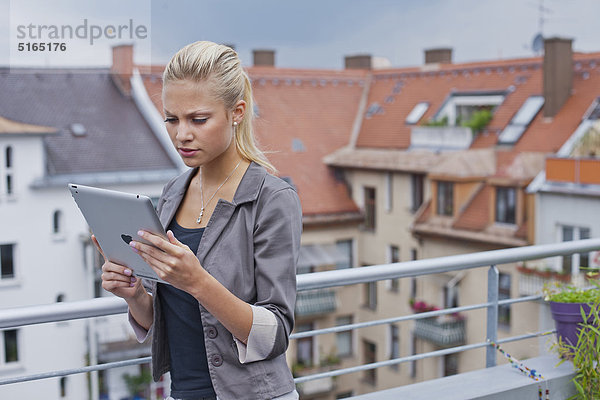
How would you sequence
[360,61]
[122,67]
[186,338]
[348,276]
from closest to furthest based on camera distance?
[186,338] < [348,276] < [122,67] < [360,61]

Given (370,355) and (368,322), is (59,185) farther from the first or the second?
(368,322)

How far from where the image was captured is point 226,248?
1327mm

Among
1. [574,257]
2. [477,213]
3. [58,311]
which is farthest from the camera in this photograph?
[477,213]

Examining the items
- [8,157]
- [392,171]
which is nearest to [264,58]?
[392,171]

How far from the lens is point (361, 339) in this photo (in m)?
21.0

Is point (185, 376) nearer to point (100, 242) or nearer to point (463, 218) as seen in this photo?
point (100, 242)

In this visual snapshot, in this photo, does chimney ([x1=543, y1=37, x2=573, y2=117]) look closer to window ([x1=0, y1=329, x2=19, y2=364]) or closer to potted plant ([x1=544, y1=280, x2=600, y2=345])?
window ([x1=0, y1=329, x2=19, y2=364])

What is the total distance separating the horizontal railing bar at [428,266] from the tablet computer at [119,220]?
2.23ft

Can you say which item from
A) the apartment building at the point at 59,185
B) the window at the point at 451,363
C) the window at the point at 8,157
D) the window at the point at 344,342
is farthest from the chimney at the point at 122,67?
the window at the point at 451,363

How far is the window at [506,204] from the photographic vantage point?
16.7 meters

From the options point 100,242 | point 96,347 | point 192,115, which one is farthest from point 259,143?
point 96,347

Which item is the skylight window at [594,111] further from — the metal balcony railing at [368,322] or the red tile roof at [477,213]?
the metal balcony railing at [368,322]

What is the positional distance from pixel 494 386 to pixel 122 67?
20.0 m

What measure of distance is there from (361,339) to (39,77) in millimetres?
10823
